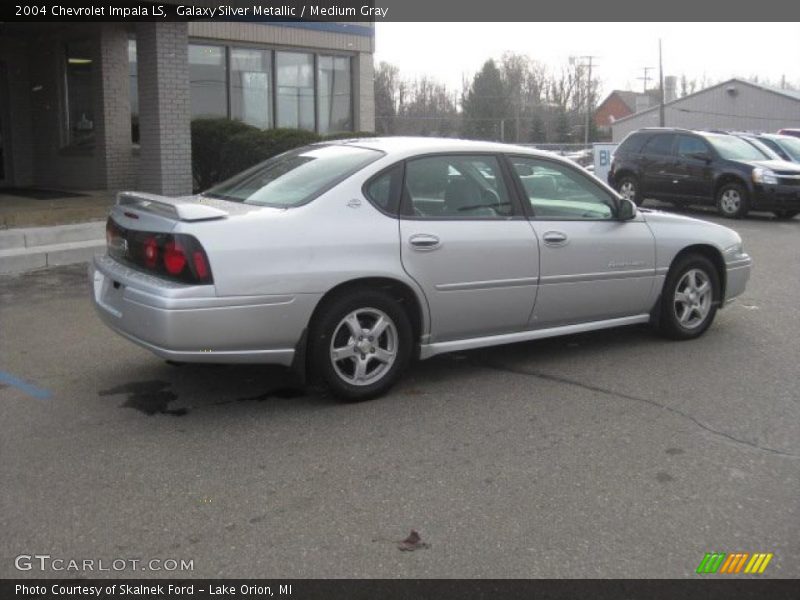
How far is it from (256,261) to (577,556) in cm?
234

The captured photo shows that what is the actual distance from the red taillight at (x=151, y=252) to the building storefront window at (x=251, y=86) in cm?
1174

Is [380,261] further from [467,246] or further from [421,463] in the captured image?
[421,463]

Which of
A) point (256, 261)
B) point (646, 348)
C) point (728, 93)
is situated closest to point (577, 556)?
point (256, 261)

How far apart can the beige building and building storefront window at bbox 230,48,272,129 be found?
20 millimetres

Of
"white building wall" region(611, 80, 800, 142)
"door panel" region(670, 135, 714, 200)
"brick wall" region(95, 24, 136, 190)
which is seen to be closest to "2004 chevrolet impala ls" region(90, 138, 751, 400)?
"brick wall" region(95, 24, 136, 190)

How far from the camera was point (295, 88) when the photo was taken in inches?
672

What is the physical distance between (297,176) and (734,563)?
346 cm

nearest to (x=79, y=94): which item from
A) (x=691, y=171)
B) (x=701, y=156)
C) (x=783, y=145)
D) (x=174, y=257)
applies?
(x=174, y=257)

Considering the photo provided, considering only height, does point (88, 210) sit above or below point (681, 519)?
above

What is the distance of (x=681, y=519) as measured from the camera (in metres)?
3.66
